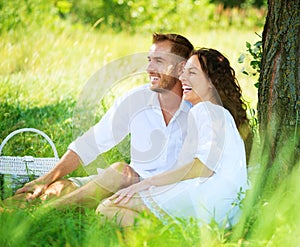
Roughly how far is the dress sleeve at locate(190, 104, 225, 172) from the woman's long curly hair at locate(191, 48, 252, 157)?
20cm

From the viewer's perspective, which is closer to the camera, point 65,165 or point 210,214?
point 210,214

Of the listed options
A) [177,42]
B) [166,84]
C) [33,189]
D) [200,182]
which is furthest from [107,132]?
[200,182]

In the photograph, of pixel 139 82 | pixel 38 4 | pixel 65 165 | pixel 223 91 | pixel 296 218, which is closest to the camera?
pixel 296 218

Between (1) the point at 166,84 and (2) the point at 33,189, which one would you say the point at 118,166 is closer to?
(2) the point at 33,189

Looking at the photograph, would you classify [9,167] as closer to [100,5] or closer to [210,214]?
[210,214]

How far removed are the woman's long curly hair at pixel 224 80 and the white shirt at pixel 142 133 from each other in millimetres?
337

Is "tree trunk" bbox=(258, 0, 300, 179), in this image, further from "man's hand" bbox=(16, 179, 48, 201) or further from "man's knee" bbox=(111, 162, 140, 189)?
"man's hand" bbox=(16, 179, 48, 201)

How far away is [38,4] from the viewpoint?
10383 mm

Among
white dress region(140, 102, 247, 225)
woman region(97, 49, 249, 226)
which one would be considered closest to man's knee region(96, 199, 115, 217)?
woman region(97, 49, 249, 226)

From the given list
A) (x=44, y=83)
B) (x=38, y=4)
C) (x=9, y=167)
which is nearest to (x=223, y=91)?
(x=9, y=167)

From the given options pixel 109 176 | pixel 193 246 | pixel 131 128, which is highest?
pixel 131 128

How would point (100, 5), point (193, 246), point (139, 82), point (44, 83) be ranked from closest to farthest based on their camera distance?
point (193, 246), point (44, 83), point (139, 82), point (100, 5)

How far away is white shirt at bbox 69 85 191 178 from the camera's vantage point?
144 inches

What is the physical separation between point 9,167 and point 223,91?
142 cm
